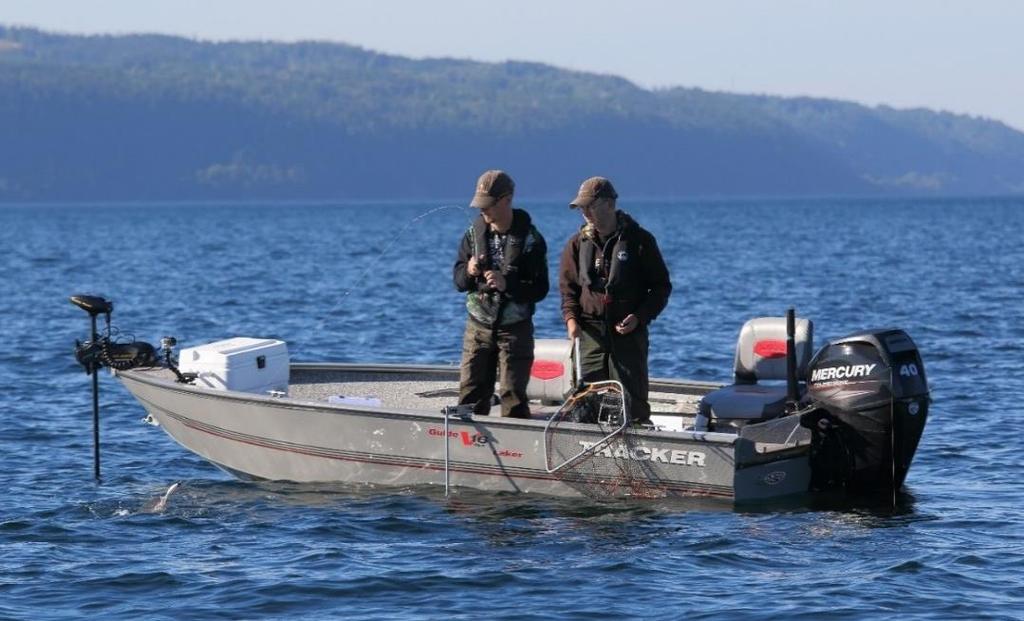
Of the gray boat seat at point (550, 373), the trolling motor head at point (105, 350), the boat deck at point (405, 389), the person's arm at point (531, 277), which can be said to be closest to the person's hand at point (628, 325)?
the person's arm at point (531, 277)

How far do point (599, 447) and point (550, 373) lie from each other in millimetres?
1610

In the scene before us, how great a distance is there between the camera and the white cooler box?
12297mm

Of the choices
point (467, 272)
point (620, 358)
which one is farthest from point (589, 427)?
point (467, 272)

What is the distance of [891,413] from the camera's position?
10648mm

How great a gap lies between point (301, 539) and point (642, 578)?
7.51ft

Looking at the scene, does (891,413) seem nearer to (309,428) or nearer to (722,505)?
(722,505)

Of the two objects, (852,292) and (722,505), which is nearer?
(722,505)

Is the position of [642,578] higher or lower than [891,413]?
lower

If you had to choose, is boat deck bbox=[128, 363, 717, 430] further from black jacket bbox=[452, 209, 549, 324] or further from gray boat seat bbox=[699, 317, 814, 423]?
black jacket bbox=[452, 209, 549, 324]

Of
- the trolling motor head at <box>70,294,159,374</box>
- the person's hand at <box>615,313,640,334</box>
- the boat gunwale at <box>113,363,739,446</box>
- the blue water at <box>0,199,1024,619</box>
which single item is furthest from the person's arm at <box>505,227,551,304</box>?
the trolling motor head at <box>70,294,159,374</box>

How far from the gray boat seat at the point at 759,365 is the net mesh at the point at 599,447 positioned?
74cm

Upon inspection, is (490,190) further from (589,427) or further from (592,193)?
(589,427)

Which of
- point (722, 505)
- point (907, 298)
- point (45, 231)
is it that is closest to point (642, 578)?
point (722, 505)

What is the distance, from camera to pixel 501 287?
1081 cm
